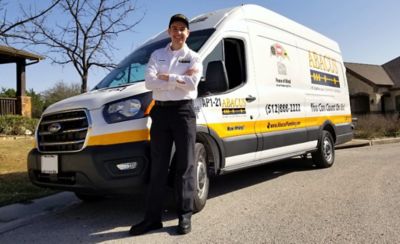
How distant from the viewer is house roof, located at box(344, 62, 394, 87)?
33.2 metres

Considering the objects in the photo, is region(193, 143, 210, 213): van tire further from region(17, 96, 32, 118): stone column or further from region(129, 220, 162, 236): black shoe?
region(17, 96, 32, 118): stone column

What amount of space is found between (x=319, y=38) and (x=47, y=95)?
4575cm

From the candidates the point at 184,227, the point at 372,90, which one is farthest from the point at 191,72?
the point at 372,90

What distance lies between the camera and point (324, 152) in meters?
8.58

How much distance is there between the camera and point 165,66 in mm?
4445

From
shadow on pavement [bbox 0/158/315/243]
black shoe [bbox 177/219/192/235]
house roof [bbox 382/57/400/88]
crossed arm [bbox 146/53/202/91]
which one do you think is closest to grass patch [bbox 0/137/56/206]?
shadow on pavement [bbox 0/158/315/243]

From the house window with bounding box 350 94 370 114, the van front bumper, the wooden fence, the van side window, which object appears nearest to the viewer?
the van front bumper

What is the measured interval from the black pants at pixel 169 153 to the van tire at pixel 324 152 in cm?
453

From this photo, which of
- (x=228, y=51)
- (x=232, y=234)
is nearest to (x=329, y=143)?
(x=228, y=51)

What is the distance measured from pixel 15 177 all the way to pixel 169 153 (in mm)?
4361

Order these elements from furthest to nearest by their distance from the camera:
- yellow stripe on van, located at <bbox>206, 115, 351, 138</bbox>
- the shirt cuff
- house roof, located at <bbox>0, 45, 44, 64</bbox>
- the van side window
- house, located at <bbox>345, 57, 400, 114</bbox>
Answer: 1. house, located at <bbox>345, 57, 400, 114</bbox>
2. house roof, located at <bbox>0, 45, 44, 64</bbox>
3. the van side window
4. yellow stripe on van, located at <bbox>206, 115, 351, 138</bbox>
5. the shirt cuff

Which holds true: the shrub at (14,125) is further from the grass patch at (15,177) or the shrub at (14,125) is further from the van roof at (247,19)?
the van roof at (247,19)

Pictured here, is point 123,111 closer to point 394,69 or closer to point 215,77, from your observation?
point 215,77

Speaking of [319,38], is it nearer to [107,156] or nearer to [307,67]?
[307,67]
